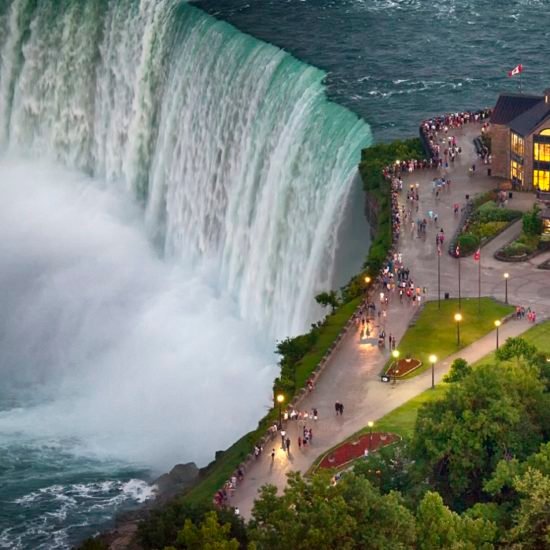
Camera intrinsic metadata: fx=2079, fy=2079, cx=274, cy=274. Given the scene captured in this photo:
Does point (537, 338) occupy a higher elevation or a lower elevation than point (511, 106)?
lower

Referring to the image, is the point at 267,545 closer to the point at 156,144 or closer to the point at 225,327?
the point at 225,327


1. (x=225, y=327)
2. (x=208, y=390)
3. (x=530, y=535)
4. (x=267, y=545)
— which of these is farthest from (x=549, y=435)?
(x=225, y=327)

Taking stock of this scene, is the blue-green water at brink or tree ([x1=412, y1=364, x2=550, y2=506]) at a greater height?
the blue-green water at brink

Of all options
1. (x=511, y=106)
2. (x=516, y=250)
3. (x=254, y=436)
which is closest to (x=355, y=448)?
(x=254, y=436)

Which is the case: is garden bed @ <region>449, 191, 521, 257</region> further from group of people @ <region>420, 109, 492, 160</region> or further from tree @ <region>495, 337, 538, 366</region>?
tree @ <region>495, 337, 538, 366</region>

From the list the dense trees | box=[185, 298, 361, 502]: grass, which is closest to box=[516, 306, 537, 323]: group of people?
box=[185, 298, 361, 502]: grass

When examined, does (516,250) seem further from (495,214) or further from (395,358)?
(395,358)

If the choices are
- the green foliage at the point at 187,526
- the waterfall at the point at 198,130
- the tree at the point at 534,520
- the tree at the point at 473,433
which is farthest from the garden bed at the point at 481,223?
the tree at the point at 534,520
